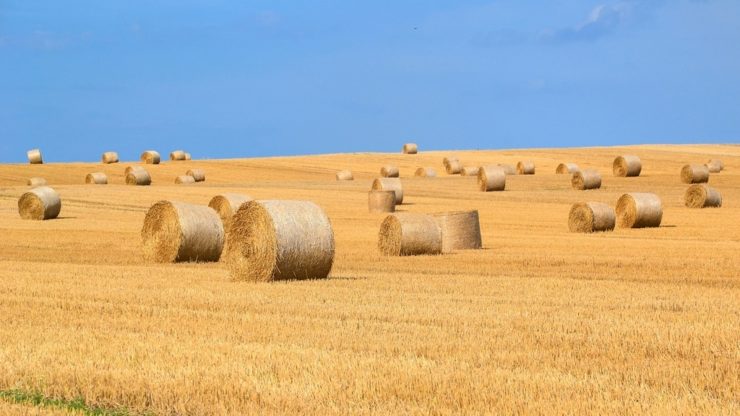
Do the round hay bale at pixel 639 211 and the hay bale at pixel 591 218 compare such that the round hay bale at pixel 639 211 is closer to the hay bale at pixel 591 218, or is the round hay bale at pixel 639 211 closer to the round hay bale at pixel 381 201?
the hay bale at pixel 591 218

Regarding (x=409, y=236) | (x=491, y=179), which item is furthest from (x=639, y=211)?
(x=491, y=179)

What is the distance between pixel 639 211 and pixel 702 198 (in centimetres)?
741

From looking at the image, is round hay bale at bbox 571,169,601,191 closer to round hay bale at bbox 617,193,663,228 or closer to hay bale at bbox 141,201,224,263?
round hay bale at bbox 617,193,663,228

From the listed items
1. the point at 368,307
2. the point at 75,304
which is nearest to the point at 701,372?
the point at 368,307

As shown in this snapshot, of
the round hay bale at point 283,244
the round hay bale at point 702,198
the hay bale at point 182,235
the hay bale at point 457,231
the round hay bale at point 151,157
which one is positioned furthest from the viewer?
the round hay bale at point 151,157

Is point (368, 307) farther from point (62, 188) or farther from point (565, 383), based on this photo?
point (62, 188)

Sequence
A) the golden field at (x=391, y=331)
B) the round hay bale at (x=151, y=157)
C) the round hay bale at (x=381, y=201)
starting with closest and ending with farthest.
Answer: the golden field at (x=391, y=331), the round hay bale at (x=381, y=201), the round hay bale at (x=151, y=157)

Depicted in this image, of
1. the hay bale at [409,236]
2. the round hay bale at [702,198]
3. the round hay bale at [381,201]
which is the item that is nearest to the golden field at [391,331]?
the hay bale at [409,236]

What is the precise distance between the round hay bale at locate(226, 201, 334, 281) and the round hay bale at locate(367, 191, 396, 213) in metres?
19.3

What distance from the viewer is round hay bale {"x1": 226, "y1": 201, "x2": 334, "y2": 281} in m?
15.1

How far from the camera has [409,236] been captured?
20766 mm

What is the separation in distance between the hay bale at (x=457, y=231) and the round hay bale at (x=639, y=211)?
6977 mm

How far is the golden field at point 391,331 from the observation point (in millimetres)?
7008

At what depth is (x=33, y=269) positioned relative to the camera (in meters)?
17.0
